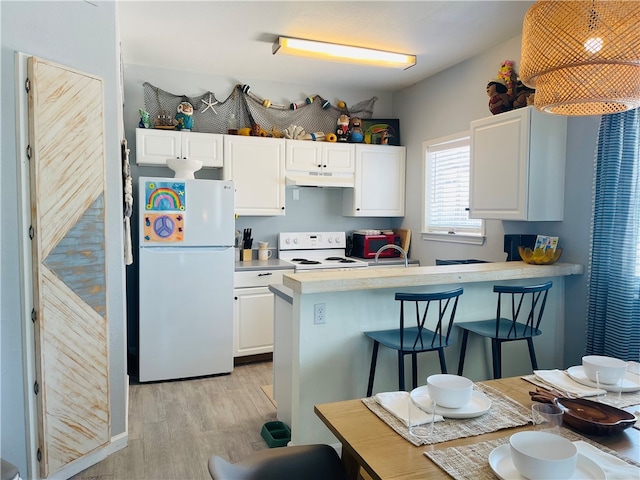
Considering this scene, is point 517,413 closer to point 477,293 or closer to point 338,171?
point 477,293

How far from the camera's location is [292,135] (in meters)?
4.61

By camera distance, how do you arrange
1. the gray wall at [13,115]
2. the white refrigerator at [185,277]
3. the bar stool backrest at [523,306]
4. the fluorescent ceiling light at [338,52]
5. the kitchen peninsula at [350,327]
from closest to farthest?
the gray wall at [13,115] < the kitchen peninsula at [350,327] < the bar stool backrest at [523,306] < the fluorescent ceiling light at [338,52] < the white refrigerator at [185,277]

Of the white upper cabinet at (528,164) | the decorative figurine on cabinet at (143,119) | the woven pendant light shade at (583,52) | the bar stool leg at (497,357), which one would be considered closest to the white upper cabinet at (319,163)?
the decorative figurine on cabinet at (143,119)

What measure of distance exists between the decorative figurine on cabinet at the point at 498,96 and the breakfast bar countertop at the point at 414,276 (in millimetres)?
1162

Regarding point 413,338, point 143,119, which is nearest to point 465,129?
point 413,338

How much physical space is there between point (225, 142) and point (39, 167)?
7.26 ft

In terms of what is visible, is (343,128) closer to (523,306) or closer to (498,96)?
(498,96)

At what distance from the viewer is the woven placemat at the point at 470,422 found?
128 cm

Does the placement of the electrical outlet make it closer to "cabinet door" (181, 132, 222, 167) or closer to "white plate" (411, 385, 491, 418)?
"white plate" (411, 385, 491, 418)

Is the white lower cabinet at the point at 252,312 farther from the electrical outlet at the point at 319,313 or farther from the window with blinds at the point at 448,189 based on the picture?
the electrical outlet at the point at 319,313

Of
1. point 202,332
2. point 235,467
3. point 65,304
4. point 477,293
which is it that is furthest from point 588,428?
point 202,332

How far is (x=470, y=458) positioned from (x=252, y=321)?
313cm

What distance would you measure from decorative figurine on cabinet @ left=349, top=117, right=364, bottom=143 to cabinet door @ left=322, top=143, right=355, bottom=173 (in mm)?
141

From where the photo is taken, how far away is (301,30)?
3410 millimetres
